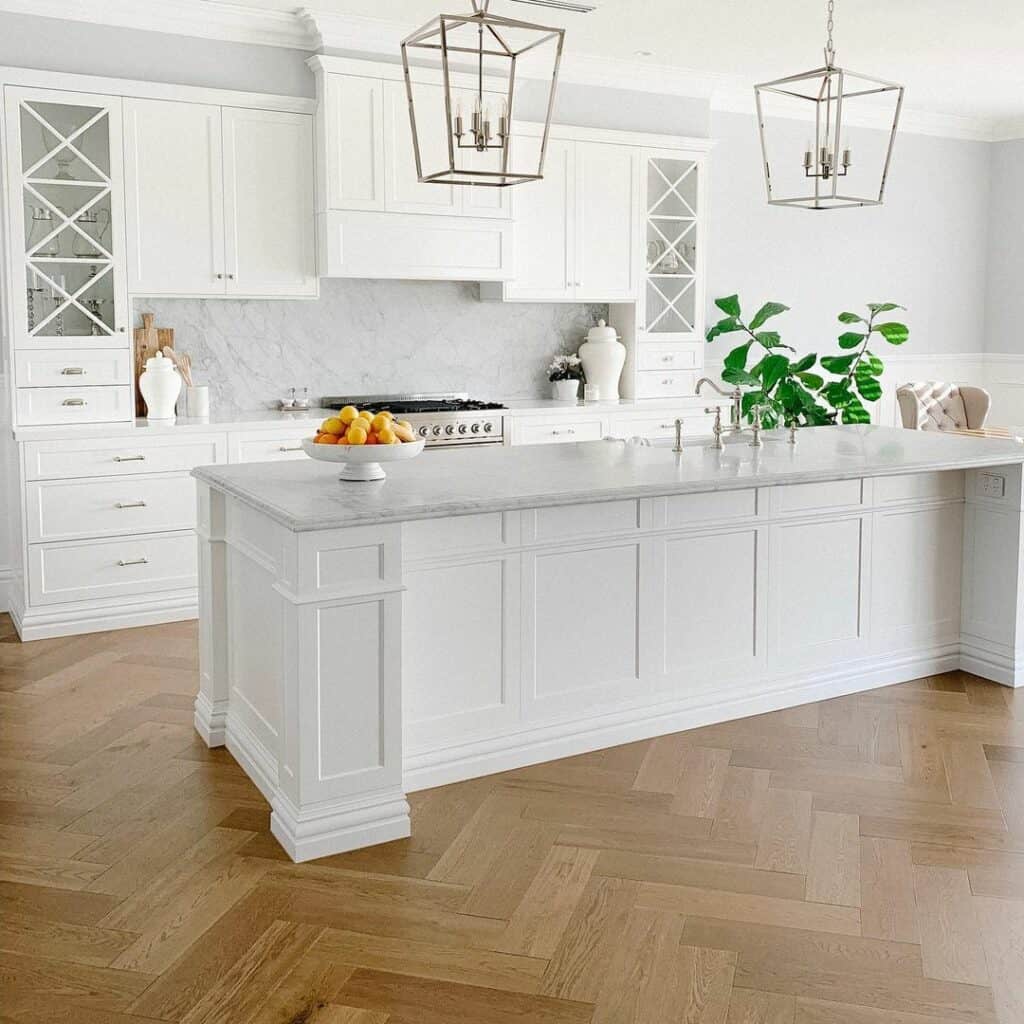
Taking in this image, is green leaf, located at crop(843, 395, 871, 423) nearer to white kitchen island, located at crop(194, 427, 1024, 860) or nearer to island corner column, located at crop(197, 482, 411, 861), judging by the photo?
white kitchen island, located at crop(194, 427, 1024, 860)

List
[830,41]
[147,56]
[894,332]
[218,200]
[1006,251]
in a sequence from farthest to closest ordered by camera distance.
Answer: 1. [1006,251]
2. [894,332]
3. [218,200]
4. [147,56]
5. [830,41]

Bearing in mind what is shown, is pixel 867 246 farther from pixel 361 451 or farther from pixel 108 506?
pixel 361 451

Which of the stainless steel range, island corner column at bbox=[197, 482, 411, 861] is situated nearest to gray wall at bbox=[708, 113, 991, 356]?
the stainless steel range

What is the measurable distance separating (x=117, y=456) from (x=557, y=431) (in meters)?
2.34

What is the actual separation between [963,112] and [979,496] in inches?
189

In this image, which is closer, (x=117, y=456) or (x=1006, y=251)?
(x=117, y=456)

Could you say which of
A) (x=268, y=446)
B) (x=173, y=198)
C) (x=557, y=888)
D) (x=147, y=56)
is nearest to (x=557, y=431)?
(x=268, y=446)

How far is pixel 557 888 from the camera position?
2832 millimetres

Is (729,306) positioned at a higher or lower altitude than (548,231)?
lower

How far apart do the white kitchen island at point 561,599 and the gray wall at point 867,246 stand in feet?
10.7

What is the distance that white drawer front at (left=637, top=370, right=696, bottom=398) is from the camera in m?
6.88

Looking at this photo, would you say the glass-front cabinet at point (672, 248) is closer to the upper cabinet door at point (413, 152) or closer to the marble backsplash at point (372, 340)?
the marble backsplash at point (372, 340)

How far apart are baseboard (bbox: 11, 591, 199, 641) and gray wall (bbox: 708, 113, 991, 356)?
389 cm

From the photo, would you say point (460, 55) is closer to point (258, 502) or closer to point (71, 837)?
point (258, 502)
